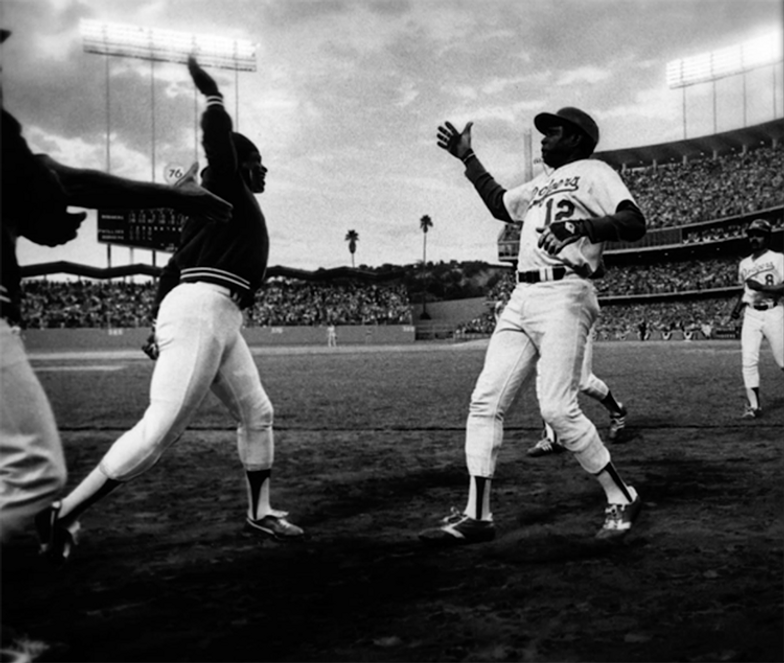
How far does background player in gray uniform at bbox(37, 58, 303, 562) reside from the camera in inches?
111

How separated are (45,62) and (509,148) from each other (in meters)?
7.82

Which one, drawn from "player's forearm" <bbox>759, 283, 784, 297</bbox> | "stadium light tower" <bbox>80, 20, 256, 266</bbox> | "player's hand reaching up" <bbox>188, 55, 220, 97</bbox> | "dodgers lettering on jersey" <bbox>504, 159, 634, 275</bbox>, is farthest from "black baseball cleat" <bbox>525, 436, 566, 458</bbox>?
"stadium light tower" <bbox>80, 20, 256, 266</bbox>

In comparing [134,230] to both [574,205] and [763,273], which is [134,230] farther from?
[574,205]

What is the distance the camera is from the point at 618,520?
11.1ft

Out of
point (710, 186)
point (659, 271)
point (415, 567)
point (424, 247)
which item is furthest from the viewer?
point (424, 247)

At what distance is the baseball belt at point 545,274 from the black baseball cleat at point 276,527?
162 cm

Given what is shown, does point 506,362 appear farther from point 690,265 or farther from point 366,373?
point 690,265

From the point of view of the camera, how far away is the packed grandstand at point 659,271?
35656 millimetres

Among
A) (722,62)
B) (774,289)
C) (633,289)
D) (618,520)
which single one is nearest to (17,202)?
(618,520)

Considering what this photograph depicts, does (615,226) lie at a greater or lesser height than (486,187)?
lesser

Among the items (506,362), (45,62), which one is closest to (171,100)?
(45,62)

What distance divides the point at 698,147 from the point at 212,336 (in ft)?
163

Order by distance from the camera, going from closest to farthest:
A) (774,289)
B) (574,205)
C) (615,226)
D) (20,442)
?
(20,442)
(615,226)
(574,205)
(774,289)

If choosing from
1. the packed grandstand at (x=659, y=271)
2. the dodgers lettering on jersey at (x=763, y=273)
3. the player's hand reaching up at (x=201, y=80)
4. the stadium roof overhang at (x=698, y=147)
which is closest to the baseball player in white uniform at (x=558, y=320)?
the player's hand reaching up at (x=201, y=80)
